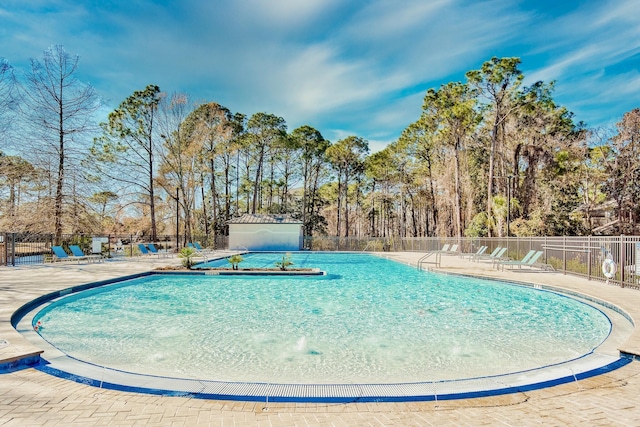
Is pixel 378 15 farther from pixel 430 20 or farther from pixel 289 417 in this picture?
pixel 289 417

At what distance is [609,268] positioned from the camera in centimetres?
940

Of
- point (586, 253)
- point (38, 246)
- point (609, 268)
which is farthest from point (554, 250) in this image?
point (38, 246)

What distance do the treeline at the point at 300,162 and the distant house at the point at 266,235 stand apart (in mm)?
4228

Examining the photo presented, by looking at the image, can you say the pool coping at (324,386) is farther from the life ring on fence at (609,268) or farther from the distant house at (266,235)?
the distant house at (266,235)

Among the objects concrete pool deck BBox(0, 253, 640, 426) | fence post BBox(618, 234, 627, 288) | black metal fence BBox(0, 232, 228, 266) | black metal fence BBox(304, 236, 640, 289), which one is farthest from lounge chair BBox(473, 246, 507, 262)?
black metal fence BBox(0, 232, 228, 266)

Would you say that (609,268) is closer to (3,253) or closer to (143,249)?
(143,249)

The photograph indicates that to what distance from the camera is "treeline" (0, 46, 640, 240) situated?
18.2m

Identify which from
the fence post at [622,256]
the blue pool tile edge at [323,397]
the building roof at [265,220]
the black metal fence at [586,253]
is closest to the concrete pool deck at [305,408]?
the blue pool tile edge at [323,397]

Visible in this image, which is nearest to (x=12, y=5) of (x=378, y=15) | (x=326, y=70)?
(x=326, y=70)

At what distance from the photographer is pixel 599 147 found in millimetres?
19453

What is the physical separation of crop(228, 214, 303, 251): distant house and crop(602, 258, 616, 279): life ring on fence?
63.0 ft

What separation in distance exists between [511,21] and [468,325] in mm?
11568

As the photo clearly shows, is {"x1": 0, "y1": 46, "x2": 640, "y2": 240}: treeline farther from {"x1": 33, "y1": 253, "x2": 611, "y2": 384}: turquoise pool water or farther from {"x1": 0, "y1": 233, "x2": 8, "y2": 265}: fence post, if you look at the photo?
{"x1": 33, "y1": 253, "x2": 611, "y2": 384}: turquoise pool water

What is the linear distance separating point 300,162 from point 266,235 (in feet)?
33.9
